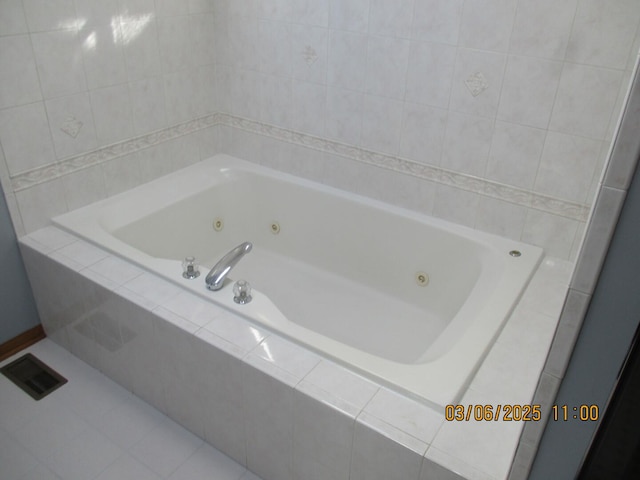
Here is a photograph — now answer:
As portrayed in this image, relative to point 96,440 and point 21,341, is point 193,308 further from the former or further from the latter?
point 21,341

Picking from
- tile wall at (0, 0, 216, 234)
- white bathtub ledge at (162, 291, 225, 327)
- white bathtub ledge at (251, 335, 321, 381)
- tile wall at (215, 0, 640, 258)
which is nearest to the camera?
white bathtub ledge at (251, 335, 321, 381)

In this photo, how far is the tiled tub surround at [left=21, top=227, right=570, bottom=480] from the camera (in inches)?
58.4

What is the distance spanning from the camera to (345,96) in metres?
2.55

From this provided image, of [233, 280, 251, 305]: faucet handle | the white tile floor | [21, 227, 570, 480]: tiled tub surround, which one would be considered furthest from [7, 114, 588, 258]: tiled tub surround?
[233, 280, 251, 305]: faucet handle

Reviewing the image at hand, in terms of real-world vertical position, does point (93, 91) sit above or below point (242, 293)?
above

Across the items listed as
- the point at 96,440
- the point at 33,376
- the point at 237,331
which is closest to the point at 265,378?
the point at 237,331

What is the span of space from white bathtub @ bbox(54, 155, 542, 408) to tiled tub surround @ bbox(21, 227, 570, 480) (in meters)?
0.08

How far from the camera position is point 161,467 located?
1.93m

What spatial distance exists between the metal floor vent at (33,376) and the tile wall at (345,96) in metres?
0.61

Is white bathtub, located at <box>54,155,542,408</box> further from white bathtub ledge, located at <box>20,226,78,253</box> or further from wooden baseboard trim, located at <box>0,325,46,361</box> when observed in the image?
wooden baseboard trim, located at <box>0,325,46,361</box>

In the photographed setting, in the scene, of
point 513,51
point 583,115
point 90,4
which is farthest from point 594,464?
point 90,4

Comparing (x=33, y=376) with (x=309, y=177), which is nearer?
(x=33, y=376)

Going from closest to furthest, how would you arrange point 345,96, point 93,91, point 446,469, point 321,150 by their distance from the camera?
point 446,469 < point 93,91 < point 345,96 < point 321,150

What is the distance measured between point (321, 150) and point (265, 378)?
1.40 m
